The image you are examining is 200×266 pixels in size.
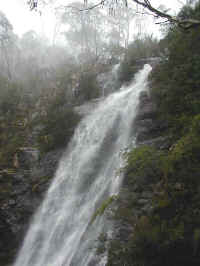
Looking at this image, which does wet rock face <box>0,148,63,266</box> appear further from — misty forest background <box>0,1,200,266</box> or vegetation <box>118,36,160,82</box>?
vegetation <box>118,36,160,82</box>

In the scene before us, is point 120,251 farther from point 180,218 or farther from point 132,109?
point 132,109

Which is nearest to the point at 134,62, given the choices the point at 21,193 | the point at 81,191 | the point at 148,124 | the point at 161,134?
the point at 148,124

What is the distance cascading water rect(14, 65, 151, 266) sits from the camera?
22.9 ft

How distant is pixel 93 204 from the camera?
303 inches

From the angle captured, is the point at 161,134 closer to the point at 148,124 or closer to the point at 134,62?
the point at 148,124

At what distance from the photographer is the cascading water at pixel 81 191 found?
22.9 ft

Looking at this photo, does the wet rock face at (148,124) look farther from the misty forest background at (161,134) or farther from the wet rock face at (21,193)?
the wet rock face at (21,193)

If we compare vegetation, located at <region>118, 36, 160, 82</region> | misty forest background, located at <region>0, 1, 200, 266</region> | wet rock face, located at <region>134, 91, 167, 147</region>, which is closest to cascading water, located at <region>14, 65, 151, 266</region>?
wet rock face, located at <region>134, 91, 167, 147</region>

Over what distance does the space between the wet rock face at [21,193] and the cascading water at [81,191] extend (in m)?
0.45

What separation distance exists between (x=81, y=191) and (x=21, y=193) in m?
3.03

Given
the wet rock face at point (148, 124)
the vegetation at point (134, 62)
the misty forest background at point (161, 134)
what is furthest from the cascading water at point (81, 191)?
the vegetation at point (134, 62)

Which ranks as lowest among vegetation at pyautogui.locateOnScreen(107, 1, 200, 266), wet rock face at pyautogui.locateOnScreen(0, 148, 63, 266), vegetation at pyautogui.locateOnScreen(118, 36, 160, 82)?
wet rock face at pyautogui.locateOnScreen(0, 148, 63, 266)

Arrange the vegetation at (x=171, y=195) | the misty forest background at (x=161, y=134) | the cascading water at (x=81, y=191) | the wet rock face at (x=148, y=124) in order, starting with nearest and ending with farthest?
1. the vegetation at (x=171, y=195)
2. the misty forest background at (x=161, y=134)
3. the cascading water at (x=81, y=191)
4. the wet rock face at (x=148, y=124)

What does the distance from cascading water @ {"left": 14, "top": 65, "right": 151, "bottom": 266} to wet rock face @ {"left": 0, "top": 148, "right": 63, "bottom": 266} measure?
1.49ft
